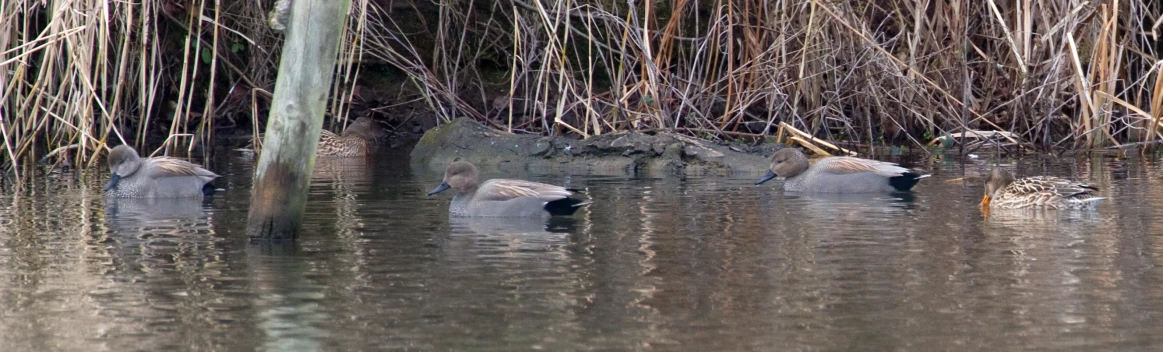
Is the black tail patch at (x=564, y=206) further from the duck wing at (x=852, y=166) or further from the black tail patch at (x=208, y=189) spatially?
the duck wing at (x=852, y=166)

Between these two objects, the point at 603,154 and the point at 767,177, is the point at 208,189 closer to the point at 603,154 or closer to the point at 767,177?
the point at 603,154

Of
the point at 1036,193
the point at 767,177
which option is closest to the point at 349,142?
the point at 767,177

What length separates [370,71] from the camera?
17453mm

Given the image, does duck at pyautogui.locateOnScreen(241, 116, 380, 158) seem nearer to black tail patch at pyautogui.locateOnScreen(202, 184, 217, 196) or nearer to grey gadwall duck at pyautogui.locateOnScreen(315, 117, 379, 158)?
grey gadwall duck at pyautogui.locateOnScreen(315, 117, 379, 158)

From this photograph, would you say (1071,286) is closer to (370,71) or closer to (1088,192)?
(1088,192)

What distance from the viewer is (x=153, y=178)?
420 inches

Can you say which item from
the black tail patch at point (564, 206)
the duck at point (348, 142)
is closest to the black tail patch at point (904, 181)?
the black tail patch at point (564, 206)

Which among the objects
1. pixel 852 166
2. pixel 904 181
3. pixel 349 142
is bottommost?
pixel 904 181

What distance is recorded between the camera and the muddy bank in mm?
12914

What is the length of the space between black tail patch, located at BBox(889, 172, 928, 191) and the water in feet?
2.26

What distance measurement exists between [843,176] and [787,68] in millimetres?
3149

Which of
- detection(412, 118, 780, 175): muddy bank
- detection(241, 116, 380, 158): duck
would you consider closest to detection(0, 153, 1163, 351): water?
detection(412, 118, 780, 175): muddy bank

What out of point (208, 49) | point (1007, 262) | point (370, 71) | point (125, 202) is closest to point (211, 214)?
point (125, 202)

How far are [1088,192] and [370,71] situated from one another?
9.76m
